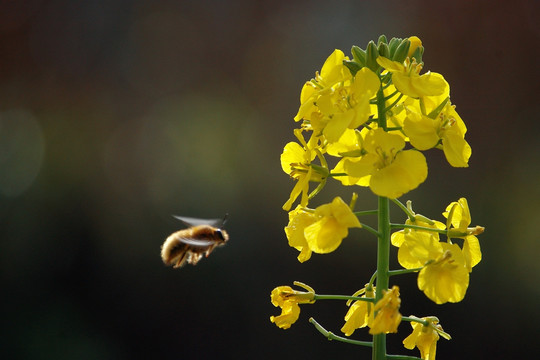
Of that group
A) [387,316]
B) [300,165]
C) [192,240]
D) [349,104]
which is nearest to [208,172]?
[192,240]

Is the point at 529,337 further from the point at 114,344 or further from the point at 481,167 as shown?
the point at 114,344

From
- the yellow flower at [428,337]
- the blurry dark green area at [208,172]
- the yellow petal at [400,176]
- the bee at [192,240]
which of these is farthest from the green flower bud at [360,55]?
the blurry dark green area at [208,172]

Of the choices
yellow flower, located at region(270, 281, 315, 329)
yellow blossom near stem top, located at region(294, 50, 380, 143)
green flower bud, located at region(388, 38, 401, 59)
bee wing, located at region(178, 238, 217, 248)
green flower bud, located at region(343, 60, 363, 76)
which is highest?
green flower bud, located at region(388, 38, 401, 59)

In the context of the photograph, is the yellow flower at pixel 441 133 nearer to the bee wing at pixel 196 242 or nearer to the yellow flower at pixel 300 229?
the yellow flower at pixel 300 229

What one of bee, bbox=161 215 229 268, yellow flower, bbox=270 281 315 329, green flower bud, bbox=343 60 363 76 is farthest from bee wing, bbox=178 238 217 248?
green flower bud, bbox=343 60 363 76

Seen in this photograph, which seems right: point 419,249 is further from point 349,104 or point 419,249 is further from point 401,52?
point 401,52

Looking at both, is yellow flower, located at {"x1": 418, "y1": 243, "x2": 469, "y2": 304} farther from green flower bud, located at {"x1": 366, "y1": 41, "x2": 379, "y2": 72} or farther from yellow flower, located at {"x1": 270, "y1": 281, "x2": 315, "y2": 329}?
green flower bud, located at {"x1": 366, "y1": 41, "x2": 379, "y2": 72}

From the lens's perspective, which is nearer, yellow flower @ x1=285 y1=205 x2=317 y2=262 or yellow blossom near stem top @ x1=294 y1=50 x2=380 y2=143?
yellow blossom near stem top @ x1=294 y1=50 x2=380 y2=143
